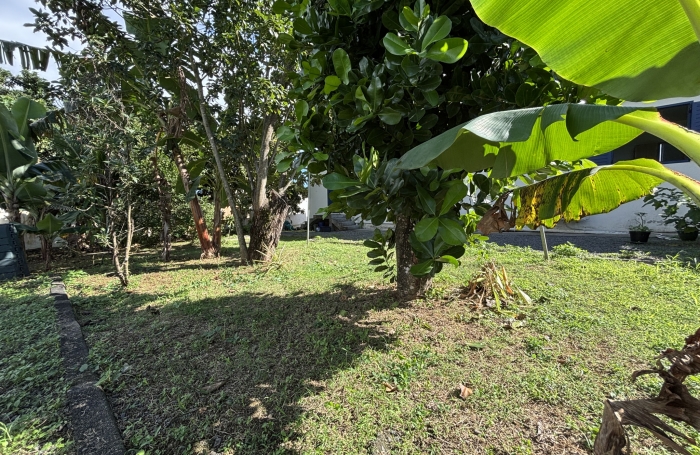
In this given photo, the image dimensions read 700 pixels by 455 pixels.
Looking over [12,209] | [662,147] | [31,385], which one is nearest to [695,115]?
[662,147]

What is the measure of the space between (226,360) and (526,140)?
9.07 ft

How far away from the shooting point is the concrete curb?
1.81 m

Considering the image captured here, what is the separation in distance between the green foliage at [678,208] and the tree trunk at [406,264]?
7.06m

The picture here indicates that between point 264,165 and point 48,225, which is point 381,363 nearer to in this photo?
point 264,165

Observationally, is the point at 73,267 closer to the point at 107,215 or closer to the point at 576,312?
the point at 107,215

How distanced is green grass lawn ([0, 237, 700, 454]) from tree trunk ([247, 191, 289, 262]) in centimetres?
212

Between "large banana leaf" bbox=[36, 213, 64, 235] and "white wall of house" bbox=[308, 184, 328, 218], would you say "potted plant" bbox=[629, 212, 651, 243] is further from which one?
"large banana leaf" bbox=[36, 213, 64, 235]

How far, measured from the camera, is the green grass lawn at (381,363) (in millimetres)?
1825

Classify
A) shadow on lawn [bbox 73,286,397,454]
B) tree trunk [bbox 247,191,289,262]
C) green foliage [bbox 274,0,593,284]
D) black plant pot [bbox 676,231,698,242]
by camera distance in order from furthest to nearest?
1. black plant pot [bbox 676,231,698,242]
2. tree trunk [bbox 247,191,289,262]
3. shadow on lawn [bbox 73,286,397,454]
4. green foliage [bbox 274,0,593,284]

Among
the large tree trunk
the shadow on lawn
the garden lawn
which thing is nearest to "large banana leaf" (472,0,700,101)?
the shadow on lawn

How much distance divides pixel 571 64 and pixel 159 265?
26.1ft

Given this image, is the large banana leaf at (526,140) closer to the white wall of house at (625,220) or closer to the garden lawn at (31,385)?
the garden lawn at (31,385)

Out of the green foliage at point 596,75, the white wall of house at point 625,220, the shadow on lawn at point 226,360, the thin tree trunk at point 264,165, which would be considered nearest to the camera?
the green foliage at point 596,75

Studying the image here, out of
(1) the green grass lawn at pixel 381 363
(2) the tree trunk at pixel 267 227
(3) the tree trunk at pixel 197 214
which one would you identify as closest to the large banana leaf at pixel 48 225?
(3) the tree trunk at pixel 197 214
